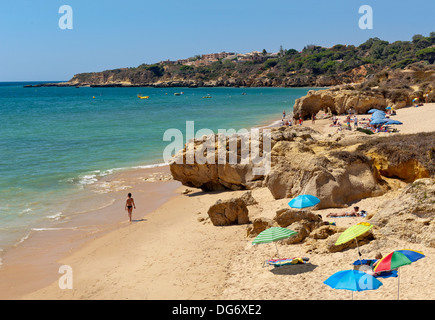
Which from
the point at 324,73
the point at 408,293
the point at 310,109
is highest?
the point at 324,73

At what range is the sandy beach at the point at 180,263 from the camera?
759cm

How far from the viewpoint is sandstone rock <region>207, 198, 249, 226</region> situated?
12086mm

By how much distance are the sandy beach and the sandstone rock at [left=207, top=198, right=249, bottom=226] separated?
29cm

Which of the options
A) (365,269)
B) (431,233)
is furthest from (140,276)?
(431,233)

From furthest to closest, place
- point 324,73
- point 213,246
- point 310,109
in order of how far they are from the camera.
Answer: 1. point 324,73
2. point 310,109
3. point 213,246

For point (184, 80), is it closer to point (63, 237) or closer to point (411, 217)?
point (63, 237)

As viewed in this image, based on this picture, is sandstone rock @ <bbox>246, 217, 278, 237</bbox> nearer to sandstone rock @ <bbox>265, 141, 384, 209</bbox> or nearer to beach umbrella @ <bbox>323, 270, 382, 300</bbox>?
sandstone rock @ <bbox>265, 141, 384, 209</bbox>

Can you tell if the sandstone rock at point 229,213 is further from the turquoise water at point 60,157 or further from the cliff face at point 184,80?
the cliff face at point 184,80

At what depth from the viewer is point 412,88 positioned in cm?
4144

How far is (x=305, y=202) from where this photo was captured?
433 inches

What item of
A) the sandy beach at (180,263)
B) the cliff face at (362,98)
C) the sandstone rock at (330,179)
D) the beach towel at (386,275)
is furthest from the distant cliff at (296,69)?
the beach towel at (386,275)

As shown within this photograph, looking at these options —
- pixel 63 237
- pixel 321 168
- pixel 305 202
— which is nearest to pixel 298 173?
pixel 321 168
